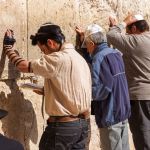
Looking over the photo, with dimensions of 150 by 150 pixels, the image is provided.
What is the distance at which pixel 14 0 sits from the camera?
16.9 ft

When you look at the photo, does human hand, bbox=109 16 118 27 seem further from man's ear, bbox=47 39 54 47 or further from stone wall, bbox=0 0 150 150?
man's ear, bbox=47 39 54 47

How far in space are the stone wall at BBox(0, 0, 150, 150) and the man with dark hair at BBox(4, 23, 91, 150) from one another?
57cm

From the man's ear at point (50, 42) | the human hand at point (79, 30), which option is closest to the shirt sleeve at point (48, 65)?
the man's ear at point (50, 42)

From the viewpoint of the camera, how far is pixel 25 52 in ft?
17.5

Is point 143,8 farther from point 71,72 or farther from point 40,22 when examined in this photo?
point 71,72

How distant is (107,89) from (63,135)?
0.84 metres

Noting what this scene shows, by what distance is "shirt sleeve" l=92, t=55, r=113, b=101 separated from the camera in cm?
515

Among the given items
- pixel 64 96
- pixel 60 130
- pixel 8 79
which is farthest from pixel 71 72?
pixel 8 79

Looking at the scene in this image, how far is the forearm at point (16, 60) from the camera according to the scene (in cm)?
468

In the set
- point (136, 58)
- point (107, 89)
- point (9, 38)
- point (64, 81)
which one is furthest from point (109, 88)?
point (9, 38)

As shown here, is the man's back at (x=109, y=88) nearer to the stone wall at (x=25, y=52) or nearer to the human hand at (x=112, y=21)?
the stone wall at (x=25, y=52)

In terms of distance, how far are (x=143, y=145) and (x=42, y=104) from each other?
1.27m

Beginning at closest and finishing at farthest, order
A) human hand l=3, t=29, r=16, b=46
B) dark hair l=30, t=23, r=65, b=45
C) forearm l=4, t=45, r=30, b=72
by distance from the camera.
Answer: dark hair l=30, t=23, r=65, b=45 < forearm l=4, t=45, r=30, b=72 < human hand l=3, t=29, r=16, b=46

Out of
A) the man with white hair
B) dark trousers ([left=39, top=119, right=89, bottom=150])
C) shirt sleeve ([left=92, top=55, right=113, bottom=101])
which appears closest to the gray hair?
the man with white hair
